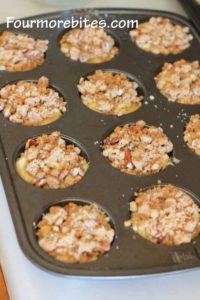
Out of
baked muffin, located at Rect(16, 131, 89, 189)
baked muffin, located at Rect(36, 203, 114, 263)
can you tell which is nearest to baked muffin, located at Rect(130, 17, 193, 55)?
baked muffin, located at Rect(16, 131, 89, 189)

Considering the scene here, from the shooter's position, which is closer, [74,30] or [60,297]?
[60,297]

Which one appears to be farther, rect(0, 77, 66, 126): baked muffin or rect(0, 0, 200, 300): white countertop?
rect(0, 77, 66, 126): baked muffin

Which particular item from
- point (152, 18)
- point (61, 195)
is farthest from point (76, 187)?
point (152, 18)

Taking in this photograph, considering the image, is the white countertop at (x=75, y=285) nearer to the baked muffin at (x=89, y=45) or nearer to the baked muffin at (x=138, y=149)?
the baked muffin at (x=138, y=149)

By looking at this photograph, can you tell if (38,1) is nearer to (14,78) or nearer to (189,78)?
(14,78)

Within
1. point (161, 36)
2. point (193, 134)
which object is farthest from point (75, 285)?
point (161, 36)

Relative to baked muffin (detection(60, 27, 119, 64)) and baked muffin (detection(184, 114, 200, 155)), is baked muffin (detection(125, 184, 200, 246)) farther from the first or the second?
baked muffin (detection(60, 27, 119, 64))

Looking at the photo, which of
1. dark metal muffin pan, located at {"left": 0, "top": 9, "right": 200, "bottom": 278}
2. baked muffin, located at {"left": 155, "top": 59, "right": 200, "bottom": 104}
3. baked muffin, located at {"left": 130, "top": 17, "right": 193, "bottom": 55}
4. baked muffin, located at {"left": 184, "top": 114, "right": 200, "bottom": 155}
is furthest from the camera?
baked muffin, located at {"left": 130, "top": 17, "right": 193, "bottom": 55}
